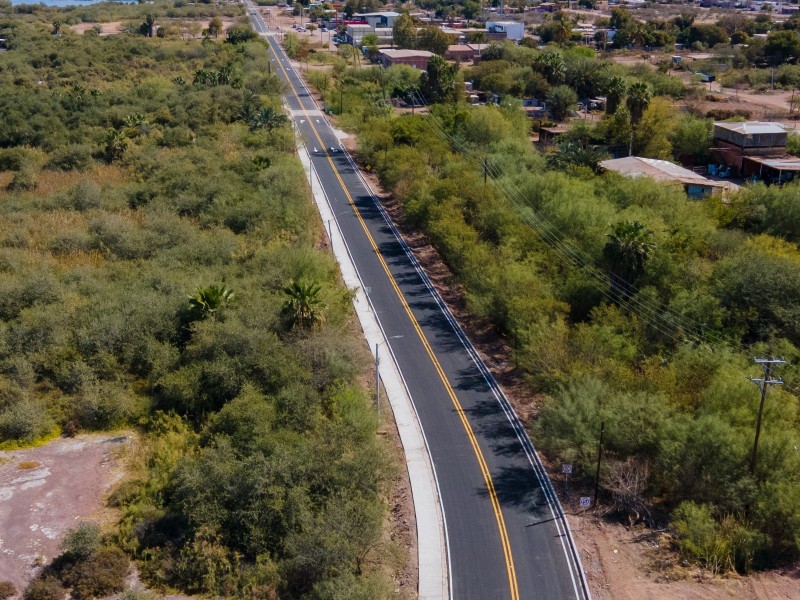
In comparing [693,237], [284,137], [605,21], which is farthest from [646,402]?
[605,21]

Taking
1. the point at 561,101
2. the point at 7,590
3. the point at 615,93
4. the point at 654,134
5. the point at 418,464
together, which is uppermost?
the point at 615,93

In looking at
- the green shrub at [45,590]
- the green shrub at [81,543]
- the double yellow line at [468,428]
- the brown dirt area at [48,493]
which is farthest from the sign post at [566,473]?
the green shrub at [45,590]

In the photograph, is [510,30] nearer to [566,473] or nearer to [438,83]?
[438,83]

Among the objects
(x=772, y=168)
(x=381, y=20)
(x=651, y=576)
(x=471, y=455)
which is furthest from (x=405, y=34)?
(x=651, y=576)

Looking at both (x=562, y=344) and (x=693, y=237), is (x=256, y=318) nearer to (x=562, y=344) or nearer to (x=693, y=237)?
(x=562, y=344)

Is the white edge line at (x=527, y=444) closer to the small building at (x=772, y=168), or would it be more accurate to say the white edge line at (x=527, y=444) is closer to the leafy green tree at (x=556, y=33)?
the small building at (x=772, y=168)

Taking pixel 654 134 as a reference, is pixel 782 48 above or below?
above

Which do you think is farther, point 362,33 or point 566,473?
point 362,33
